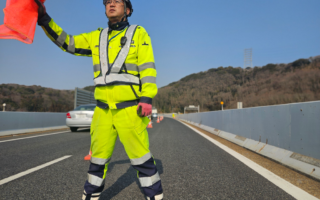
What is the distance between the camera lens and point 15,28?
5.67 ft

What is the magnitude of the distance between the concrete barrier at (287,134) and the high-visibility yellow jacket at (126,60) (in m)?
2.93

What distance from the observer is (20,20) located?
176 cm

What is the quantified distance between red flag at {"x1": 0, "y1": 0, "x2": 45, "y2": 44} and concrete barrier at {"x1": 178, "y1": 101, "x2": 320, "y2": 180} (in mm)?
3955

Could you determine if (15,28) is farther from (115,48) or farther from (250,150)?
(250,150)

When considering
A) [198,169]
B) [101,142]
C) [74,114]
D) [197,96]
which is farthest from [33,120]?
[197,96]

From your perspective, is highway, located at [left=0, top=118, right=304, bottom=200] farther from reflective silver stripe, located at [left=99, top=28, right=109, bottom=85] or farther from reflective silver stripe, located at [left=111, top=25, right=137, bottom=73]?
reflective silver stripe, located at [left=111, top=25, right=137, bottom=73]

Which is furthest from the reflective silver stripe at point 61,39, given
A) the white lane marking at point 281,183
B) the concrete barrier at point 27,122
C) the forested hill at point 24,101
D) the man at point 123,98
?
the forested hill at point 24,101

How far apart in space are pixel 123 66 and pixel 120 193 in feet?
5.22

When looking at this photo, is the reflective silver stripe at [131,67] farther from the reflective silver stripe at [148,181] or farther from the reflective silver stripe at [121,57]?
the reflective silver stripe at [148,181]

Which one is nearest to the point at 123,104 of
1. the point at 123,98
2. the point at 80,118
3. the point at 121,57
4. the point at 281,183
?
the point at 123,98

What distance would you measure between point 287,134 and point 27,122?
1066 cm

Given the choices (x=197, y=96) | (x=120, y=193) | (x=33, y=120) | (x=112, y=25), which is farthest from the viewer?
(x=197, y=96)

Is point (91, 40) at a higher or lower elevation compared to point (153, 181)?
higher

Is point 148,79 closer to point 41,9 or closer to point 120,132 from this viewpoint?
point 120,132
